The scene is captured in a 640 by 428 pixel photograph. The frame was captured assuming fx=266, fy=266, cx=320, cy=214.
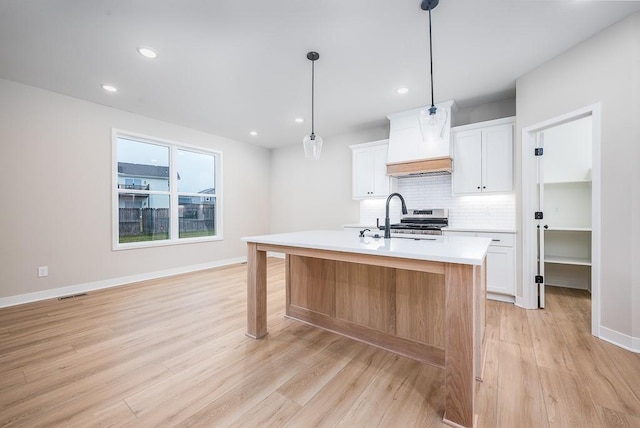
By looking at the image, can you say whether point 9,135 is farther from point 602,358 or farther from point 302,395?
point 602,358

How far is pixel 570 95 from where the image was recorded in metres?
2.62

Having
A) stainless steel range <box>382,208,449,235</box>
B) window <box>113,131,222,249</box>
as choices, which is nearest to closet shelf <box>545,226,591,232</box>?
stainless steel range <box>382,208,449,235</box>

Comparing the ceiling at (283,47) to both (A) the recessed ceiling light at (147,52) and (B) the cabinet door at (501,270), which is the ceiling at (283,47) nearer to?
(A) the recessed ceiling light at (147,52)

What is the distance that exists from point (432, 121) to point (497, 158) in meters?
2.01

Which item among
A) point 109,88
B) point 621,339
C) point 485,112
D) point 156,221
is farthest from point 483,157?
point 156,221

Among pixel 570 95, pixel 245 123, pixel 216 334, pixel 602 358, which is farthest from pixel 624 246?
pixel 245 123

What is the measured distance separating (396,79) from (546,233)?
3.27 metres

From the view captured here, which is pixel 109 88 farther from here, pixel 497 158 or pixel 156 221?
pixel 497 158

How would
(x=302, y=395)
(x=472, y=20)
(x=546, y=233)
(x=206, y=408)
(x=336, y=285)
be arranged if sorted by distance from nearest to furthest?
(x=206, y=408) < (x=302, y=395) < (x=472, y=20) < (x=336, y=285) < (x=546, y=233)

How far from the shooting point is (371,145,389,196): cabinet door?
4.49 m

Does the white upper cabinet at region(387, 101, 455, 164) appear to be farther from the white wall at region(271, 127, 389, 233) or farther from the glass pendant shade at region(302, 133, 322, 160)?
the glass pendant shade at region(302, 133, 322, 160)

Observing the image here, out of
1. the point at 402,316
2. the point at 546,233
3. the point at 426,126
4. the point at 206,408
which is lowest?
the point at 206,408

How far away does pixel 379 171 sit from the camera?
455 cm

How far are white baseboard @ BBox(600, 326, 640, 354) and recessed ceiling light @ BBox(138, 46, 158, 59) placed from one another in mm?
4882
